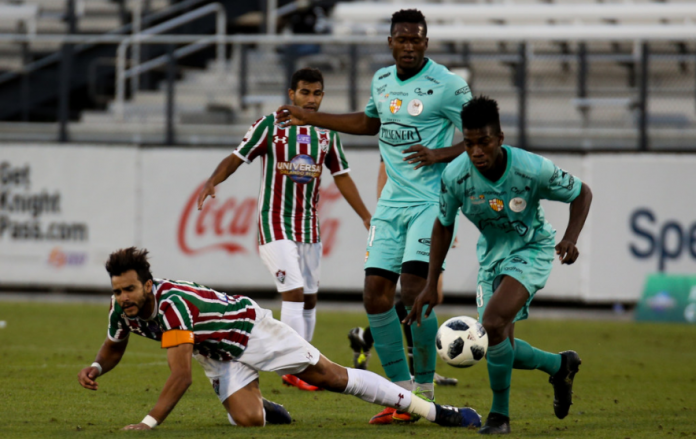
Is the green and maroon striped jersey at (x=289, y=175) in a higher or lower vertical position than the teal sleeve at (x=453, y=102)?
lower

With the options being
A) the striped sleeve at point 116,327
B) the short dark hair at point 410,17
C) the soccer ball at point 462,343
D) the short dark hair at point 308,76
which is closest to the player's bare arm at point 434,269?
the soccer ball at point 462,343

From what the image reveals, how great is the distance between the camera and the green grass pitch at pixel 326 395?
18.1 ft

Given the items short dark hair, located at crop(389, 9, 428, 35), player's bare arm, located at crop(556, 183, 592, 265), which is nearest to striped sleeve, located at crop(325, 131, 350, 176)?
short dark hair, located at crop(389, 9, 428, 35)

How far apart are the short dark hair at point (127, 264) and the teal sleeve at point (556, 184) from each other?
2.25 meters

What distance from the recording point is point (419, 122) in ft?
20.2

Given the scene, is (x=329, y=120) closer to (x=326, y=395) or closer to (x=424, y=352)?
(x=424, y=352)

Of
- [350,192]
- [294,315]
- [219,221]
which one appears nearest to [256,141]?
[350,192]

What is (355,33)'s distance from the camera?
18.3 m

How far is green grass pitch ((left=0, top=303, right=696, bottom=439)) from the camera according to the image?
5.53m

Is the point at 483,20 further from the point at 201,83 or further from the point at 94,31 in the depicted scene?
the point at 94,31

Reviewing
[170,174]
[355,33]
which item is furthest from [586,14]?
[170,174]

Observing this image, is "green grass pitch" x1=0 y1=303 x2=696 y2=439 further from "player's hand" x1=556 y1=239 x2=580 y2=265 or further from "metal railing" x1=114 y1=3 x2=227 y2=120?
"metal railing" x1=114 y1=3 x2=227 y2=120

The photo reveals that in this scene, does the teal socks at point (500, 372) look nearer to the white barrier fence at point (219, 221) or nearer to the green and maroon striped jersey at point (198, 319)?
the green and maroon striped jersey at point (198, 319)

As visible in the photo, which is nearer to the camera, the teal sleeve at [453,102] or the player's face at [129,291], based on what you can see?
the player's face at [129,291]
